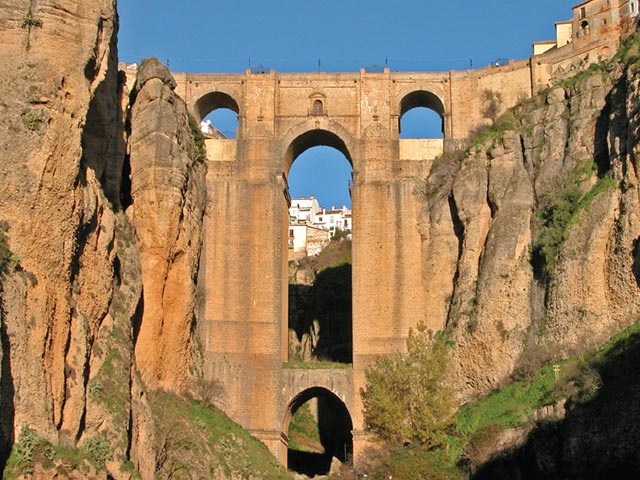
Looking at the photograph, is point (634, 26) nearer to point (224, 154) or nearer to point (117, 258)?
point (224, 154)

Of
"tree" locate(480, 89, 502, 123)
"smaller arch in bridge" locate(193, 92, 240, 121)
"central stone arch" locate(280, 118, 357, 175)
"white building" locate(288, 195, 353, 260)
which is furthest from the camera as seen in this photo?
"white building" locate(288, 195, 353, 260)

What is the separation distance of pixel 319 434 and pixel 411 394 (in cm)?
1185

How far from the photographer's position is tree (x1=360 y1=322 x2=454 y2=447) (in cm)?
3139

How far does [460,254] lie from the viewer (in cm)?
3428

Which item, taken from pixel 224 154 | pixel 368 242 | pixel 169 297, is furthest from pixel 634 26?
pixel 169 297

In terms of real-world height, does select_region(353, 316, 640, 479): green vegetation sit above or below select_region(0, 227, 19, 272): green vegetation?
below

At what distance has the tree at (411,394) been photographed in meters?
31.4

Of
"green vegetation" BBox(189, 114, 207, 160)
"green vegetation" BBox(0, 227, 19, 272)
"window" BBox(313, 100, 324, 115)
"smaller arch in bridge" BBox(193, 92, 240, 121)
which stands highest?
"smaller arch in bridge" BBox(193, 92, 240, 121)

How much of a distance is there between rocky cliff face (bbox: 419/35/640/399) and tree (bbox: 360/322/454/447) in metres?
0.76

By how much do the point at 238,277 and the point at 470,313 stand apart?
825 cm

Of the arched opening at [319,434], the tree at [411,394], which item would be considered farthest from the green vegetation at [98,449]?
the arched opening at [319,434]

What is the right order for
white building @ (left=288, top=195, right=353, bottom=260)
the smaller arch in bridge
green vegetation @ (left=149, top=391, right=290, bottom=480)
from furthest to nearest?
white building @ (left=288, top=195, right=353, bottom=260), the smaller arch in bridge, green vegetation @ (left=149, top=391, right=290, bottom=480)

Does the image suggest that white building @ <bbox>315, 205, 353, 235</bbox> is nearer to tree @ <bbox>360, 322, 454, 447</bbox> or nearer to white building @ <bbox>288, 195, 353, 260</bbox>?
white building @ <bbox>288, 195, 353, 260</bbox>

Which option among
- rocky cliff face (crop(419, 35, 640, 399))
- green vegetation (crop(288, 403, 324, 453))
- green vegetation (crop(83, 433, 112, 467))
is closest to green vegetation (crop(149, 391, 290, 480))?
green vegetation (crop(83, 433, 112, 467))
